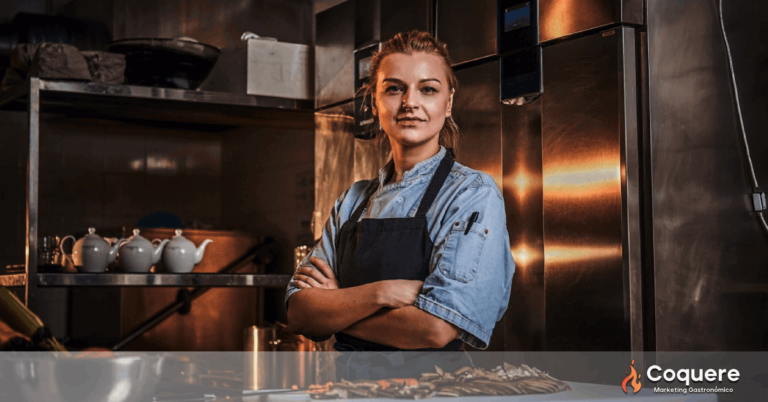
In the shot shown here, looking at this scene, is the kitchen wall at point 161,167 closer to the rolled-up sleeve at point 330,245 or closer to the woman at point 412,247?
the rolled-up sleeve at point 330,245

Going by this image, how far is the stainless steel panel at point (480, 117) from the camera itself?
237 cm

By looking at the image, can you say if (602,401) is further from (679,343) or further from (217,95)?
(217,95)

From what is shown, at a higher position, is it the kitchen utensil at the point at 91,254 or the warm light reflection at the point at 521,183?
the warm light reflection at the point at 521,183

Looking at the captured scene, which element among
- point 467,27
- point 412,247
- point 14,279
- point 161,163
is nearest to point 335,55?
point 467,27

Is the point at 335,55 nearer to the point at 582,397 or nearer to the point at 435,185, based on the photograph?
the point at 435,185

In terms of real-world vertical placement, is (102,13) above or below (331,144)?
above

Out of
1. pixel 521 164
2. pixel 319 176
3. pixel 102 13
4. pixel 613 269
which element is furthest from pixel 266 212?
pixel 613 269

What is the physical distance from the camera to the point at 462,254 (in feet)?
5.05

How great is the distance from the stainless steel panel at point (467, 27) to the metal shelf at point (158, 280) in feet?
4.32

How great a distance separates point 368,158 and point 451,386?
1693 mm

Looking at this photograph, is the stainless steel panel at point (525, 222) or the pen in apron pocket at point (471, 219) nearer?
the pen in apron pocket at point (471, 219)

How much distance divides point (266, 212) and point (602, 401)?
116 inches

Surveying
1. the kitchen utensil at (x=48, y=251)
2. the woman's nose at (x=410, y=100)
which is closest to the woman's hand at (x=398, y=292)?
the woman's nose at (x=410, y=100)

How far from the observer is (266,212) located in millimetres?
4246
